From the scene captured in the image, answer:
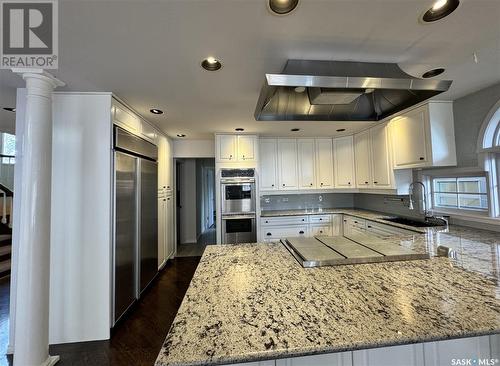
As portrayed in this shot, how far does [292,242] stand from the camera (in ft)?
5.64

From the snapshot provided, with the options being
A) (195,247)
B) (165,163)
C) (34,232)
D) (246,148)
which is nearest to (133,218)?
(34,232)

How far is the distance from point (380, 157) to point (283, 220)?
6.00ft

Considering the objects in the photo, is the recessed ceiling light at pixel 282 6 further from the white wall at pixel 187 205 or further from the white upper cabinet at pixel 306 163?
the white wall at pixel 187 205

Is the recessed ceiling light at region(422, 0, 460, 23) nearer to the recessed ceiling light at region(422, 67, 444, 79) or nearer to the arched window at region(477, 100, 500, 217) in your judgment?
the recessed ceiling light at region(422, 67, 444, 79)

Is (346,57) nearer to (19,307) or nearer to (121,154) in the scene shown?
(121,154)

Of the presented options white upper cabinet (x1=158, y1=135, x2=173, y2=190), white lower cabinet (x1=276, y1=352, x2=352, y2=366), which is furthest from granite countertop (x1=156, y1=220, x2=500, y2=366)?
white upper cabinet (x1=158, y1=135, x2=173, y2=190)

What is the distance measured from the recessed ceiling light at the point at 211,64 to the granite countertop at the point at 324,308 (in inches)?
57.1

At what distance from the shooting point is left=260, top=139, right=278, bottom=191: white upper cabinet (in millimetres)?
4133

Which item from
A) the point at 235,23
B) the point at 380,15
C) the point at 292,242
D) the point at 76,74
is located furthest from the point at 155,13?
the point at 292,242

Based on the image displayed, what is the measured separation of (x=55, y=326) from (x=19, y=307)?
566mm

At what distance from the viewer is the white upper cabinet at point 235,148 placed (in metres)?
3.78

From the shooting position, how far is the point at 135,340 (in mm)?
2086

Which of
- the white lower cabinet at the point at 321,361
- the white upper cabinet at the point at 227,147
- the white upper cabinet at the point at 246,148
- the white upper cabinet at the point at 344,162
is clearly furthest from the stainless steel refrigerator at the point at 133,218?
the white upper cabinet at the point at 344,162

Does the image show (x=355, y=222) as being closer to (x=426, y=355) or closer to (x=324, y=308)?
(x=426, y=355)
